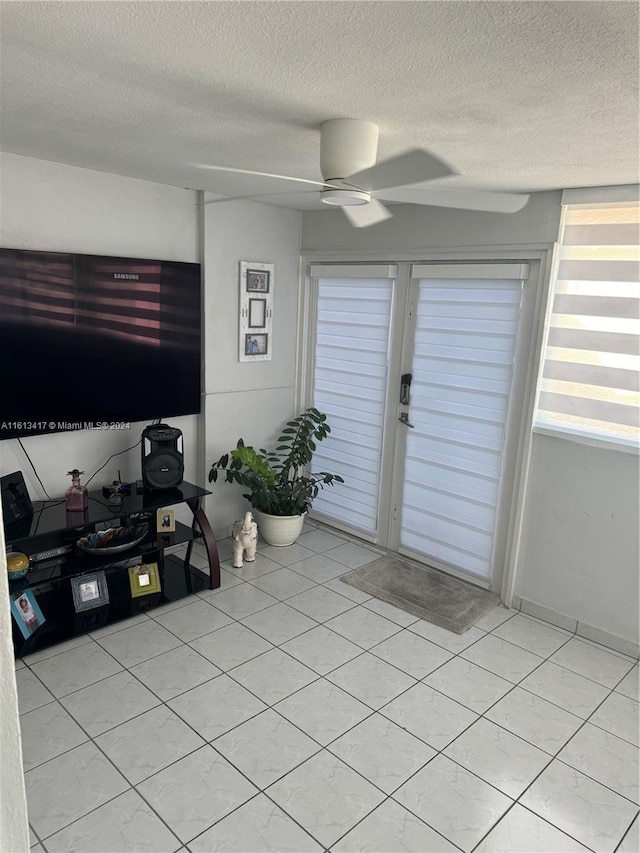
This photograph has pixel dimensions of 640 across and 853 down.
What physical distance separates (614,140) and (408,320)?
1891mm

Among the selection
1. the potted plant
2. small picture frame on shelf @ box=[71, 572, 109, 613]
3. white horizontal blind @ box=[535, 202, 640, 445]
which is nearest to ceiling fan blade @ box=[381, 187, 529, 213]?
white horizontal blind @ box=[535, 202, 640, 445]

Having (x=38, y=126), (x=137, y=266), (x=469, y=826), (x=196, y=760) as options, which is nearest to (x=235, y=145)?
(x=38, y=126)

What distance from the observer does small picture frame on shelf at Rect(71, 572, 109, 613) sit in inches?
127

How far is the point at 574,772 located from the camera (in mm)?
2346

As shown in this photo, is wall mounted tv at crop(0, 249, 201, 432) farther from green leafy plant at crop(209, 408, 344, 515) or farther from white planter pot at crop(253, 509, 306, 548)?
white planter pot at crop(253, 509, 306, 548)

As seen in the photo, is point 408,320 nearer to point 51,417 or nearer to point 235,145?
point 235,145

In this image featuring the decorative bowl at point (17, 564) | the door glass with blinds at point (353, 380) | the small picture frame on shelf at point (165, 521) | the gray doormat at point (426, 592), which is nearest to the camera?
the decorative bowl at point (17, 564)

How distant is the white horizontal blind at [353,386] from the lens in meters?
4.15

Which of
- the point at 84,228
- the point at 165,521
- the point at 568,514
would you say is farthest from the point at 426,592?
the point at 84,228

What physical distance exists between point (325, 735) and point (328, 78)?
92.0 inches

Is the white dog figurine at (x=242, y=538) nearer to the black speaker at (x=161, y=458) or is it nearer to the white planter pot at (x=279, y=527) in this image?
the white planter pot at (x=279, y=527)

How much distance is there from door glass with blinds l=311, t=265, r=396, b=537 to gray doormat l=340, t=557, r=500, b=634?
47 centimetres

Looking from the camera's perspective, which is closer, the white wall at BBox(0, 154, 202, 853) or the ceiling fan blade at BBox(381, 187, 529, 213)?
the white wall at BBox(0, 154, 202, 853)

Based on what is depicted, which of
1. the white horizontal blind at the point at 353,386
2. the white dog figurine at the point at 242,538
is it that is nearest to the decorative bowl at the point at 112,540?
the white dog figurine at the point at 242,538
